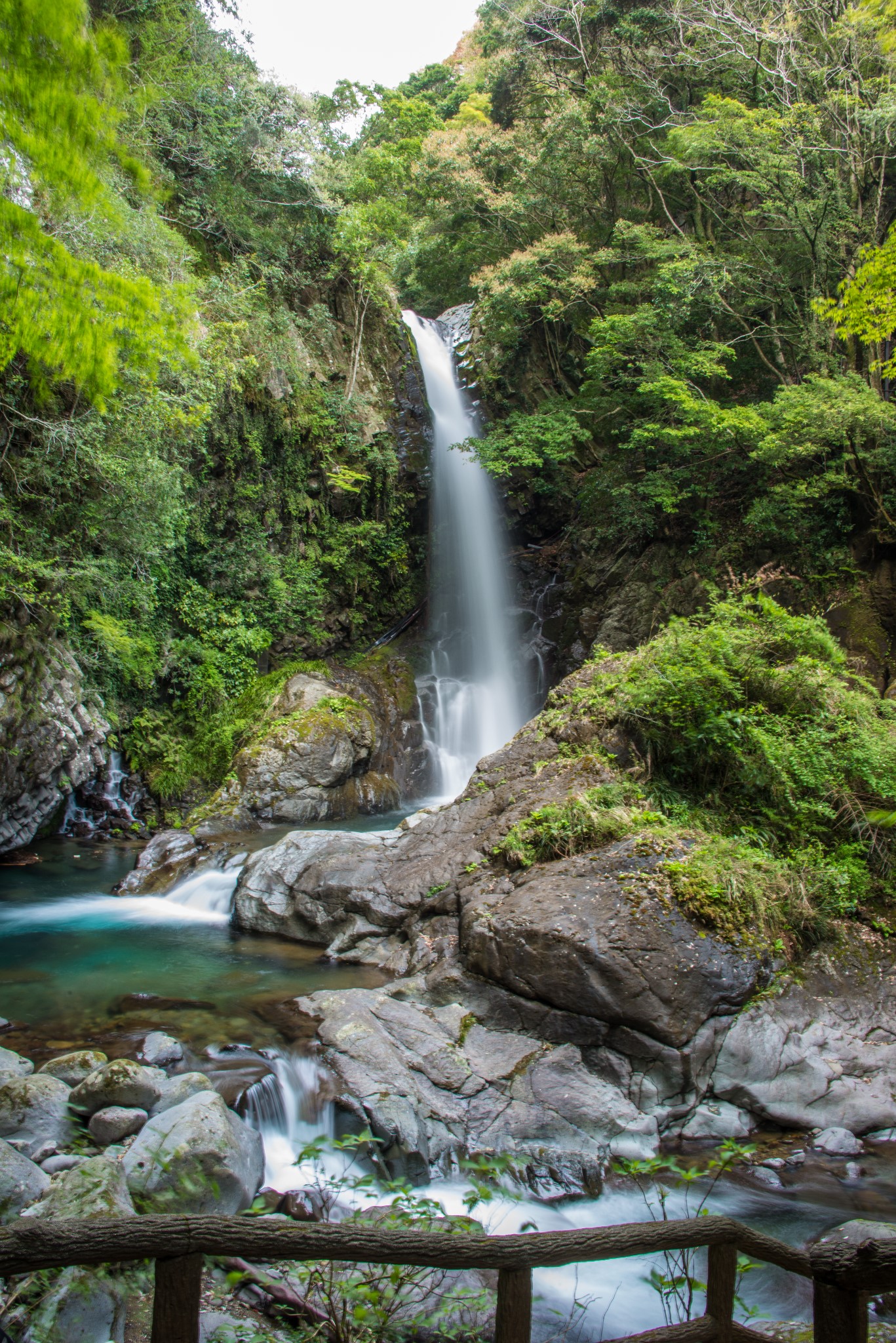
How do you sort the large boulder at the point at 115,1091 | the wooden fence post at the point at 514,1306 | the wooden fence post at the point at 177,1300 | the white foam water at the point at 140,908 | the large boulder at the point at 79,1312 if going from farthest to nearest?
the white foam water at the point at 140,908 → the large boulder at the point at 115,1091 → the large boulder at the point at 79,1312 → the wooden fence post at the point at 514,1306 → the wooden fence post at the point at 177,1300

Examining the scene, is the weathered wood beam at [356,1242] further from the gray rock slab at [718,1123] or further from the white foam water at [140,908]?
the white foam water at [140,908]

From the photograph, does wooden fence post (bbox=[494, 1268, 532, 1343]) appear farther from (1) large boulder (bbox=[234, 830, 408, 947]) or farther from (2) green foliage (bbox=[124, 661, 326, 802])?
(2) green foliage (bbox=[124, 661, 326, 802])

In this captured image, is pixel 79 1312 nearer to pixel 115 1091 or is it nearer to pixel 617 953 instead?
pixel 115 1091

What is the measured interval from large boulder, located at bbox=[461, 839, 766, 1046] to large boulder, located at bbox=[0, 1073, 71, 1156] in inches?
127

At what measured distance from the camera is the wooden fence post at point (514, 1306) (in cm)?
185

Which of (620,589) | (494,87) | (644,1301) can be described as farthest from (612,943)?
(494,87)

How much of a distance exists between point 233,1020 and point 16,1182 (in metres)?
2.63

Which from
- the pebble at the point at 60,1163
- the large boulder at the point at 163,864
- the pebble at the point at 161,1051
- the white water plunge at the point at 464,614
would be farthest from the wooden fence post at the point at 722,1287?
the white water plunge at the point at 464,614

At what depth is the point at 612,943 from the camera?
18.7ft

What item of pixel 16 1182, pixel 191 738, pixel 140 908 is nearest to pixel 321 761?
pixel 191 738

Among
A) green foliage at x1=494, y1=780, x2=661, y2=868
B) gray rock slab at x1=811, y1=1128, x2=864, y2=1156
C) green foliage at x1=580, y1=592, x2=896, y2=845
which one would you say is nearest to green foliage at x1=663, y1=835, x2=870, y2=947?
green foliage at x1=580, y1=592, x2=896, y2=845

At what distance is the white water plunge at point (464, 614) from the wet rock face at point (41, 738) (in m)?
6.84

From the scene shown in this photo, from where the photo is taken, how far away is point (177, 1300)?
1741 millimetres

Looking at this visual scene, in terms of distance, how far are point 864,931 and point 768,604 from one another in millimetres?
3385
